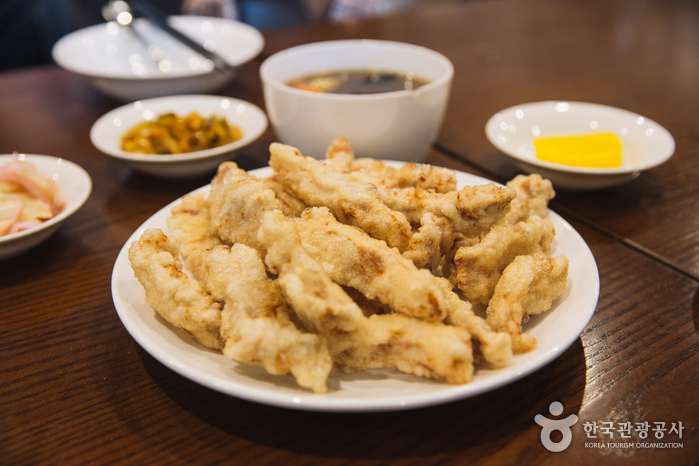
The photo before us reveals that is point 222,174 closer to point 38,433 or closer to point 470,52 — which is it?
point 38,433

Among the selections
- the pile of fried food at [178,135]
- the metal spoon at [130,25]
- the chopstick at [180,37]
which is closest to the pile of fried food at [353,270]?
the pile of fried food at [178,135]

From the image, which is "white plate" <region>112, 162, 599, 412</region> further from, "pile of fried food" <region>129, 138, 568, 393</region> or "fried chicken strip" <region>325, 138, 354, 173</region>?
"fried chicken strip" <region>325, 138, 354, 173</region>

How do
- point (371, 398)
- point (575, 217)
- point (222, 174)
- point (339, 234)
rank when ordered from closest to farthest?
point (371, 398)
point (339, 234)
point (222, 174)
point (575, 217)

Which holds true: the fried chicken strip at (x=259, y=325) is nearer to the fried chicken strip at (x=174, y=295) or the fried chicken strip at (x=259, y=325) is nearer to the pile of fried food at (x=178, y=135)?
the fried chicken strip at (x=174, y=295)

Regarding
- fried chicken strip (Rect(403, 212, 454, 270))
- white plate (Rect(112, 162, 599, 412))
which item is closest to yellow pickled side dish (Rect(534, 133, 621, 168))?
white plate (Rect(112, 162, 599, 412))

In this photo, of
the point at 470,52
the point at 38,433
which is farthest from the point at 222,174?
the point at 470,52

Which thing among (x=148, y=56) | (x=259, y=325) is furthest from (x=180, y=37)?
(x=259, y=325)
